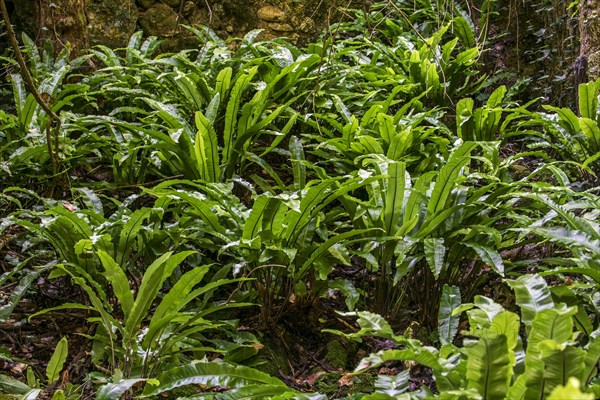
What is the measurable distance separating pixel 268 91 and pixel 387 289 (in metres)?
1.60

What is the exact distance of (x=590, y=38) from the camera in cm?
452

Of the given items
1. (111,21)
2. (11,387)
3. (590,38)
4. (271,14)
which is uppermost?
(111,21)

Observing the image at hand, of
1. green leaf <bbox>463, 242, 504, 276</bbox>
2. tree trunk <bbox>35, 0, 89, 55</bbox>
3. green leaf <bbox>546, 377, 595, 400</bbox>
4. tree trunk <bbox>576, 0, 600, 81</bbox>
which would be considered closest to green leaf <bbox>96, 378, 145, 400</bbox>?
green leaf <bbox>546, 377, 595, 400</bbox>

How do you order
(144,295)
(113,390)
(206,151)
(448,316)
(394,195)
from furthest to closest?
(206,151), (394,195), (448,316), (144,295), (113,390)

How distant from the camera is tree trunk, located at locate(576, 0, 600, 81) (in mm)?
4414

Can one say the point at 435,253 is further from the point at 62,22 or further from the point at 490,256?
the point at 62,22

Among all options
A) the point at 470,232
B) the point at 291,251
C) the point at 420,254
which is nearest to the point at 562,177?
the point at 470,232

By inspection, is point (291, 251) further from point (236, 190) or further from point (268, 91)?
point (268, 91)

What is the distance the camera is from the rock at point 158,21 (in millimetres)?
6004

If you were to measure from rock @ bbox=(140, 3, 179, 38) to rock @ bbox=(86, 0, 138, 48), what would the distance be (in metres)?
0.16

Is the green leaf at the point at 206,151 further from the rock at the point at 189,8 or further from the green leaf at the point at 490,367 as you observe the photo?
the rock at the point at 189,8

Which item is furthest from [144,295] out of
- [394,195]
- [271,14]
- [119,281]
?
[271,14]

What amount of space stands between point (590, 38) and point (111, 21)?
3972 millimetres

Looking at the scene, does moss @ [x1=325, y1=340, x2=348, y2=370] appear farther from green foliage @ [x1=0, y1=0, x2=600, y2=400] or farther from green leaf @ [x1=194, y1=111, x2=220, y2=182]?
green leaf @ [x1=194, y1=111, x2=220, y2=182]
